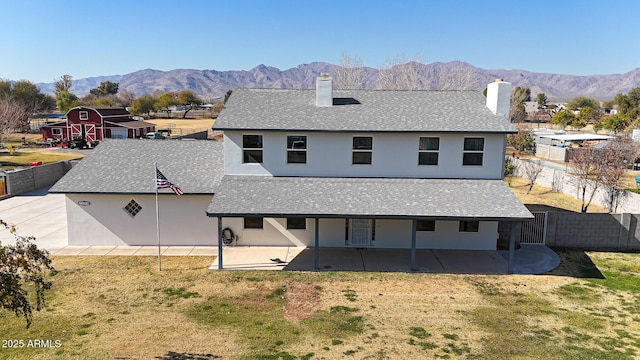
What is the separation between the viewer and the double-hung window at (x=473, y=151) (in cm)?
2031

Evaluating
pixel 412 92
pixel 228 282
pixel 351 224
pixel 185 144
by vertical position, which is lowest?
pixel 228 282

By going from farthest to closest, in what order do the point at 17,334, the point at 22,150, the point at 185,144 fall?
the point at 22,150, the point at 185,144, the point at 17,334

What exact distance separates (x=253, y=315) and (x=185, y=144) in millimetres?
12733

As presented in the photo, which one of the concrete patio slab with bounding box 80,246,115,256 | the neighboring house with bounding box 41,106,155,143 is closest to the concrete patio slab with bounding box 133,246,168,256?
the concrete patio slab with bounding box 80,246,115,256

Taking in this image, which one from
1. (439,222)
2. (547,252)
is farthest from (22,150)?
(547,252)

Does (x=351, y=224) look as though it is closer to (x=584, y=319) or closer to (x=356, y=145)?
(x=356, y=145)

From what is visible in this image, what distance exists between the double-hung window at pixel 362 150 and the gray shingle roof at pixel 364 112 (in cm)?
62

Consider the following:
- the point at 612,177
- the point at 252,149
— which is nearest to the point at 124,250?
the point at 252,149

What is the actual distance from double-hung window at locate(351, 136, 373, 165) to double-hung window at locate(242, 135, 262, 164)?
4429 mm

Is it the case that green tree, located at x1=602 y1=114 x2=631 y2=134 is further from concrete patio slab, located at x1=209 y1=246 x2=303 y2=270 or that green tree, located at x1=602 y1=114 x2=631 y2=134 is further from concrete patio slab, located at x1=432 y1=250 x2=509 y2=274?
concrete patio slab, located at x1=209 y1=246 x2=303 y2=270

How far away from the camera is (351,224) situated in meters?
20.7

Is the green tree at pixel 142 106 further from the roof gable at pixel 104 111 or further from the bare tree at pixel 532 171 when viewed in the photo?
the bare tree at pixel 532 171

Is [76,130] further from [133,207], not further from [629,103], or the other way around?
[629,103]

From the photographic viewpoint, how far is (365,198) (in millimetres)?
18844
